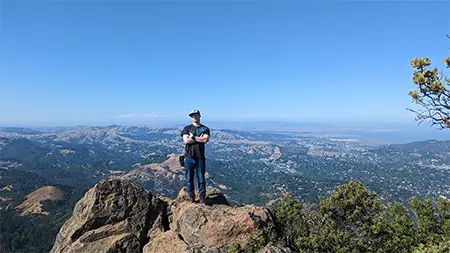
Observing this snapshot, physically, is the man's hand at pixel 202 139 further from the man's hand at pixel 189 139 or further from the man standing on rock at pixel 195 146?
the man's hand at pixel 189 139

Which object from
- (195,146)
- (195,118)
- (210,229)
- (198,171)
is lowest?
(210,229)

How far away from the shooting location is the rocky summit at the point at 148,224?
9695 mm

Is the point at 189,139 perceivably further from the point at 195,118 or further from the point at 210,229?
the point at 210,229

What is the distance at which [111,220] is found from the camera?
11.4m

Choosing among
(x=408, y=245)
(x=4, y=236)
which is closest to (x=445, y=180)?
(x=408, y=245)

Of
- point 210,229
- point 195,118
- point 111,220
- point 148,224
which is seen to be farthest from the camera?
point 148,224

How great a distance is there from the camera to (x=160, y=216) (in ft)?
39.2

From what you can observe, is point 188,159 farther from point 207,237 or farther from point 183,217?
point 207,237

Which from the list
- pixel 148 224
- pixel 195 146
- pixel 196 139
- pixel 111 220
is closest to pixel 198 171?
pixel 195 146

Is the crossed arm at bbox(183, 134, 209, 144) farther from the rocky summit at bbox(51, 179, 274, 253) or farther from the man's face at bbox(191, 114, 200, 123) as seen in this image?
the rocky summit at bbox(51, 179, 274, 253)

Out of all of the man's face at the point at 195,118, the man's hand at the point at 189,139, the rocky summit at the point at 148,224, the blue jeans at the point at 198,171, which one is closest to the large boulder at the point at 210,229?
the rocky summit at the point at 148,224

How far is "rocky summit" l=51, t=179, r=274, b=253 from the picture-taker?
31.8ft

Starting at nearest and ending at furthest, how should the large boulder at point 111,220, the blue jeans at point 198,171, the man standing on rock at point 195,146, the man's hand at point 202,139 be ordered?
the large boulder at point 111,220
the man's hand at point 202,139
the man standing on rock at point 195,146
the blue jeans at point 198,171

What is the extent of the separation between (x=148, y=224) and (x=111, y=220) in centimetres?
151
